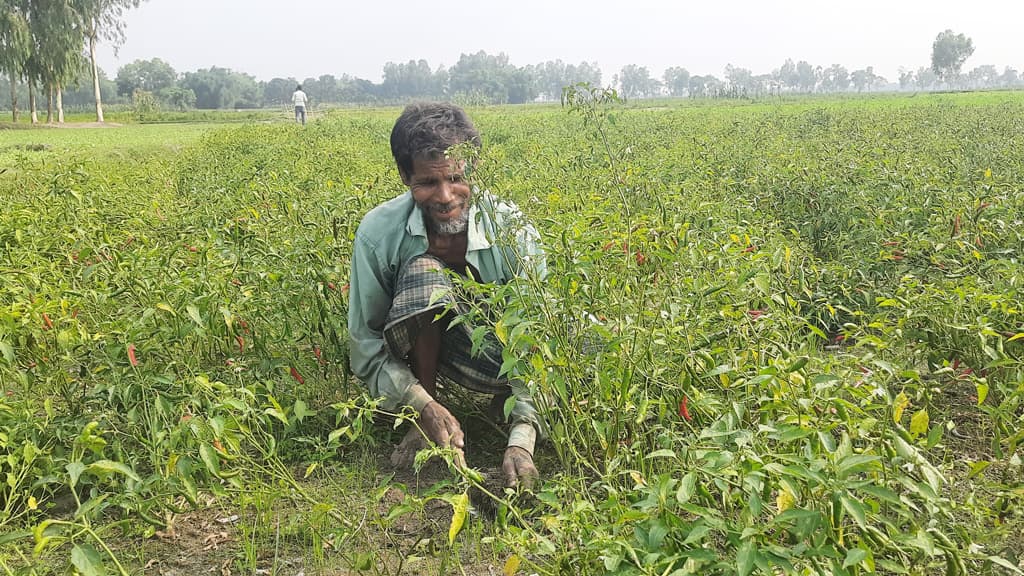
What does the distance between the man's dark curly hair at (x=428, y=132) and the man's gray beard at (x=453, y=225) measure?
8.0 inches

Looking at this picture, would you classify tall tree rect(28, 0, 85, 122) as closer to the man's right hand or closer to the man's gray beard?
the man's gray beard

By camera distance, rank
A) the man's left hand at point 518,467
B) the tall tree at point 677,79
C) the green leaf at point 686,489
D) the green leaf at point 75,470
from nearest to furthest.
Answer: the green leaf at point 686,489
the green leaf at point 75,470
the man's left hand at point 518,467
the tall tree at point 677,79

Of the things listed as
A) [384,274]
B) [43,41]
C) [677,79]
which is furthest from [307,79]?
[384,274]

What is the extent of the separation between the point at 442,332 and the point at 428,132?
726 millimetres

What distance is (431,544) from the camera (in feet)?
5.80

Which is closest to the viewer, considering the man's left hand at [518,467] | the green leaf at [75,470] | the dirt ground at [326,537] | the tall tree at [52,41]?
the green leaf at [75,470]

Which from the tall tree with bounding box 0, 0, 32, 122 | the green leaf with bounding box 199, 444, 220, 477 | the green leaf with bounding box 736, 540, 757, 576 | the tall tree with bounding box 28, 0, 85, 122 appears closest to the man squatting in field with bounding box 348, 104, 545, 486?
the green leaf with bounding box 199, 444, 220, 477

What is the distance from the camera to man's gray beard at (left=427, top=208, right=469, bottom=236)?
2.71 m

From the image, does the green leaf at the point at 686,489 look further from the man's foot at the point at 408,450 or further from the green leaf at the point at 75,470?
the man's foot at the point at 408,450

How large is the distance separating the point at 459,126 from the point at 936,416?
2.07 metres

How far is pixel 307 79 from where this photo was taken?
132 meters

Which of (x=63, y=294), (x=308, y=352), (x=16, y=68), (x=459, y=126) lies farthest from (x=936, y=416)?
(x=16, y=68)

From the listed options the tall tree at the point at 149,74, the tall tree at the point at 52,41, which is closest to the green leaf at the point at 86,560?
the tall tree at the point at 52,41

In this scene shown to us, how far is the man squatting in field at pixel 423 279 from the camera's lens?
2.57m
